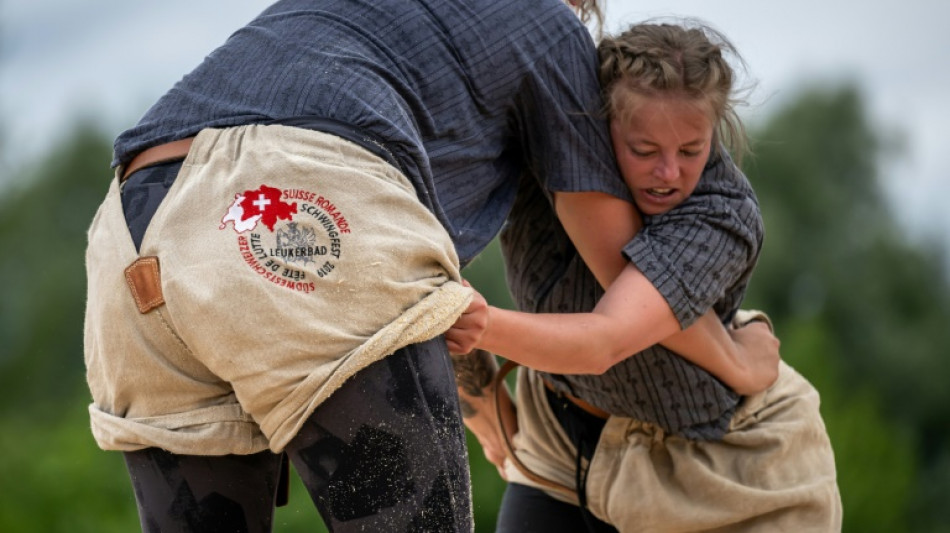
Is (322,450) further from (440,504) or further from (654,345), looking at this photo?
(654,345)

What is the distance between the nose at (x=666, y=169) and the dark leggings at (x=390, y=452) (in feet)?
2.19

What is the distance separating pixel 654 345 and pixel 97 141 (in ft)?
76.6

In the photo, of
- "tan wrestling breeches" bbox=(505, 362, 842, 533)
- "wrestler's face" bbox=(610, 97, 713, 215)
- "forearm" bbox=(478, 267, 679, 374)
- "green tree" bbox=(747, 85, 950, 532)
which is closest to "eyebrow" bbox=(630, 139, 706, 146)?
"wrestler's face" bbox=(610, 97, 713, 215)

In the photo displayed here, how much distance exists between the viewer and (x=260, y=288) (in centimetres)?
195

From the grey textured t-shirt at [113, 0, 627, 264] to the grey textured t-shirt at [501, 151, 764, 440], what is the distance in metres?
0.15

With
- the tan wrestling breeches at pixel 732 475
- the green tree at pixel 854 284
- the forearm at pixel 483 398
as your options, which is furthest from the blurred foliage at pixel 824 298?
the tan wrestling breeches at pixel 732 475

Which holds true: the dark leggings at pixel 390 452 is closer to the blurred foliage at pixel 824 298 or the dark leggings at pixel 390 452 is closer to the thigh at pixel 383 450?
the thigh at pixel 383 450

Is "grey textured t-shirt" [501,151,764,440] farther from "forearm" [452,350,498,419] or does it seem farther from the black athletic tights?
the black athletic tights

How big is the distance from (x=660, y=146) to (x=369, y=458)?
890mm

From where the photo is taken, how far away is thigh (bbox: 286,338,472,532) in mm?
1983

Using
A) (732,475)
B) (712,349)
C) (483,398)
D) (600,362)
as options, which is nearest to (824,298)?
(483,398)

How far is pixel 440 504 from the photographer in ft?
6.66

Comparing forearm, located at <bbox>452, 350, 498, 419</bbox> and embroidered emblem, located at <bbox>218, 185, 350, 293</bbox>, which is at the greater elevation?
embroidered emblem, located at <bbox>218, 185, 350, 293</bbox>

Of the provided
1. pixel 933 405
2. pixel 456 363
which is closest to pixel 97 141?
pixel 933 405
